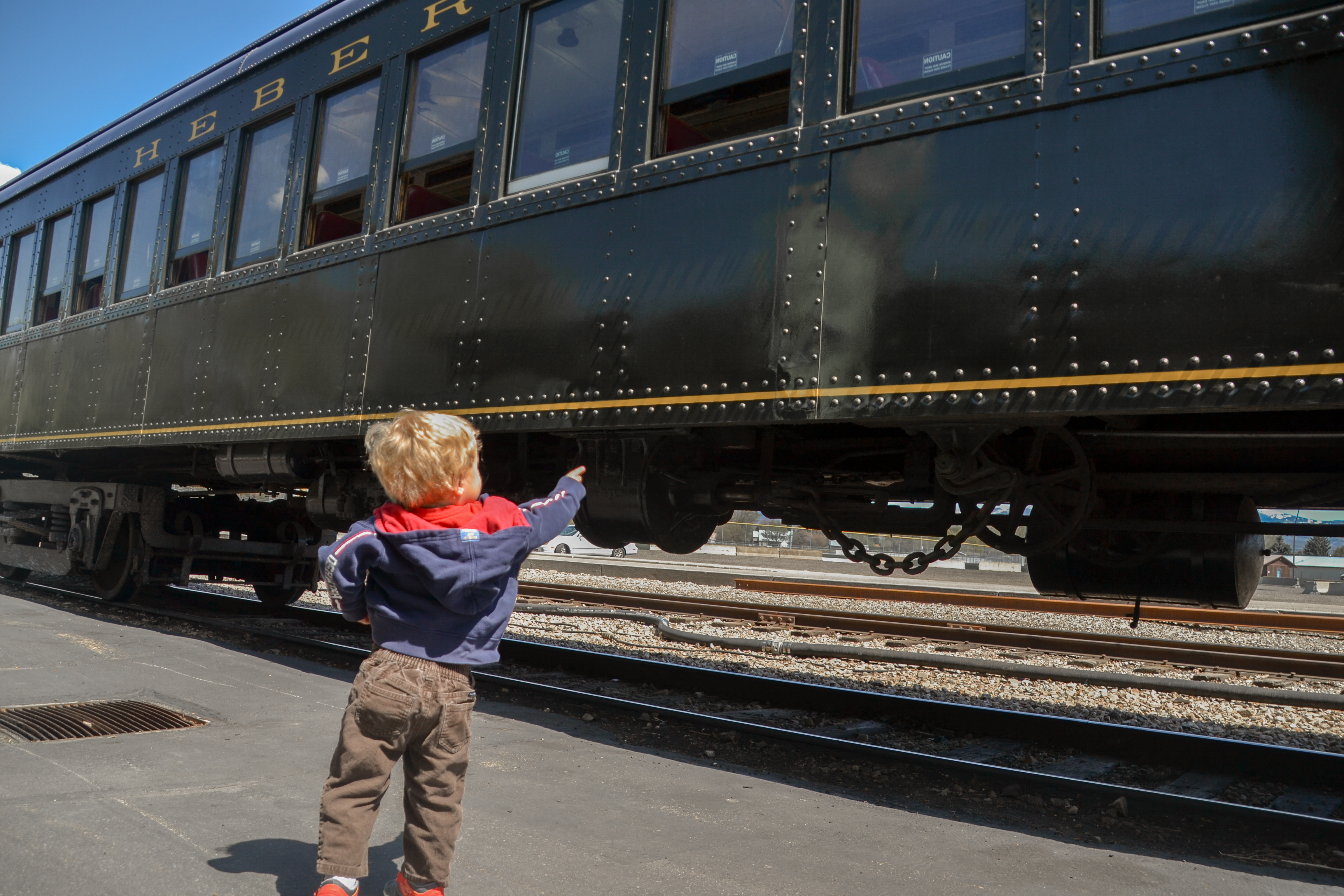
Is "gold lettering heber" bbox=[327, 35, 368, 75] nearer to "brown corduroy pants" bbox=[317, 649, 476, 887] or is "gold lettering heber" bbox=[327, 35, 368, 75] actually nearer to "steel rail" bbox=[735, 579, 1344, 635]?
"brown corduroy pants" bbox=[317, 649, 476, 887]

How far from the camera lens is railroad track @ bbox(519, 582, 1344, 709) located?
6.35m

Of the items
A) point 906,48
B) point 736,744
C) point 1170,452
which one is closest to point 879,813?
point 736,744

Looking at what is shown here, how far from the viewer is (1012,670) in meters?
6.46

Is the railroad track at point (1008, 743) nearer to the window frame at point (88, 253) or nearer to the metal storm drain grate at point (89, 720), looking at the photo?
the metal storm drain grate at point (89, 720)

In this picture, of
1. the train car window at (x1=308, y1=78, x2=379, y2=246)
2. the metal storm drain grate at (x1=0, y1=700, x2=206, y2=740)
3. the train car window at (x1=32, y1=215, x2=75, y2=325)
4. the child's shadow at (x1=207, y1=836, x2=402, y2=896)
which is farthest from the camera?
the train car window at (x1=32, y1=215, x2=75, y2=325)

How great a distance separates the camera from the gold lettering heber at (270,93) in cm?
620

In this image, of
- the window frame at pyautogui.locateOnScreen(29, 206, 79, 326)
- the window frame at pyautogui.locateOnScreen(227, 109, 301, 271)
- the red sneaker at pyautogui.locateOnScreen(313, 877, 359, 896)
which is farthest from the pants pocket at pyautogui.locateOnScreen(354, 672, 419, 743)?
the window frame at pyautogui.locateOnScreen(29, 206, 79, 326)

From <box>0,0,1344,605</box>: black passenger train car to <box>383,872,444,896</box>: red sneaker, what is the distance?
1.94m

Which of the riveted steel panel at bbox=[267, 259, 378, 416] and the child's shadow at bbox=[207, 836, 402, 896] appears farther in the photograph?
Answer: the riveted steel panel at bbox=[267, 259, 378, 416]

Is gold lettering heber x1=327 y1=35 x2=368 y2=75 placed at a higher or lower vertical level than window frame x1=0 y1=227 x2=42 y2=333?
higher

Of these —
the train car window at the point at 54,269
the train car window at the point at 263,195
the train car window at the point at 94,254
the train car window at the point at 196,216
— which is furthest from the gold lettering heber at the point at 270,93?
the train car window at the point at 54,269

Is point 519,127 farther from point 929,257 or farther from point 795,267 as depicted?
point 929,257

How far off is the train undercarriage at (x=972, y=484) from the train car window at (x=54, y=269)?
300 cm

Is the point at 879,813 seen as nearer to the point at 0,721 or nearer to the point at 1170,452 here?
the point at 1170,452
